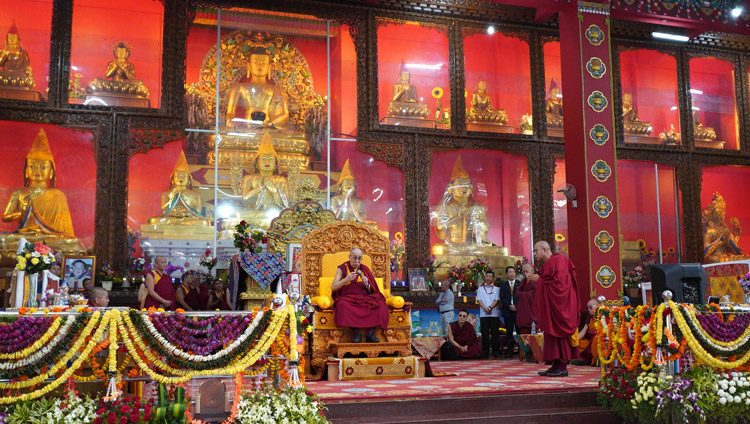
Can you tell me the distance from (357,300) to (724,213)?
8.89 m

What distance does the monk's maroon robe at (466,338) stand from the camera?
32.0 ft

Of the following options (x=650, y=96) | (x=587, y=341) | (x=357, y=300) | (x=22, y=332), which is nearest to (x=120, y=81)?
(x=357, y=300)

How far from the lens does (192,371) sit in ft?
15.6

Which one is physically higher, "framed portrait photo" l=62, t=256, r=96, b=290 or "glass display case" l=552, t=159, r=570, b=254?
"glass display case" l=552, t=159, r=570, b=254

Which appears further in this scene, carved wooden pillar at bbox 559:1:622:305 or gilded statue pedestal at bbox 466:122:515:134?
gilded statue pedestal at bbox 466:122:515:134

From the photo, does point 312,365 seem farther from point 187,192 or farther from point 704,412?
point 187,192

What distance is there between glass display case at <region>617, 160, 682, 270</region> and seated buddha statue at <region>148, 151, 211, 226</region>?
23.9ft

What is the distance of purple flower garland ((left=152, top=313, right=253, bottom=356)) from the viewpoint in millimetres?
4734

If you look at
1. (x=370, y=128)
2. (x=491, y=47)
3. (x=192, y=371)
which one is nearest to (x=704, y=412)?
(x=192, y=371)

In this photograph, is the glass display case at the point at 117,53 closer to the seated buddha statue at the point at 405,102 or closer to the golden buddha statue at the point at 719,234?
the seated buddha statue at the point at 405,102

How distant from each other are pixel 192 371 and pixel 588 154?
7.02 m

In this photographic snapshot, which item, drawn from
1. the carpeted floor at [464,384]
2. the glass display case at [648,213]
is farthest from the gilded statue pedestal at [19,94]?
the glass display case at [648,213]

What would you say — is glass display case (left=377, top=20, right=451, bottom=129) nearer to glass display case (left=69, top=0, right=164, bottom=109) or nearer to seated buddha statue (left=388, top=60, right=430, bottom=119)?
seated buddha statue (left=388, top=60, right=430, bottom=119)

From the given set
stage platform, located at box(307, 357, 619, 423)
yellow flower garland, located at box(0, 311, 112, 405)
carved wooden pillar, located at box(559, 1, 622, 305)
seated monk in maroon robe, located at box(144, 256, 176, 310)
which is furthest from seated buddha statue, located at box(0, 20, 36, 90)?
carved wooden pillar, located at box(559, 1, 622, 305)
